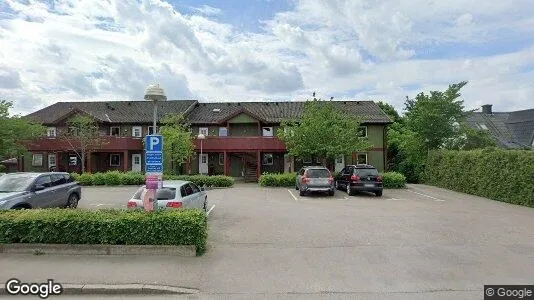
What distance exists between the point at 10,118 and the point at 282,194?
2328 cm

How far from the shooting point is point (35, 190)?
12.8 m

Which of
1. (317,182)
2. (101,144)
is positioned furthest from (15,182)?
(101,144)

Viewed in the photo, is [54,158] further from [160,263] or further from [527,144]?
[527,144]

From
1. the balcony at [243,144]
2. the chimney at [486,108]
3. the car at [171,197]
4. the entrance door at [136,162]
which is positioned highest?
the chimney at [486,108]

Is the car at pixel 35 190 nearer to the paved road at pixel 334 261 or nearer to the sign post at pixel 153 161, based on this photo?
the paved road at pixel 334 261

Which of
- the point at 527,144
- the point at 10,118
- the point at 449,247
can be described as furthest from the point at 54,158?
the point at 527,144

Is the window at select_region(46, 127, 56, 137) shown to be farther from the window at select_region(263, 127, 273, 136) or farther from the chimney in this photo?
the chimney

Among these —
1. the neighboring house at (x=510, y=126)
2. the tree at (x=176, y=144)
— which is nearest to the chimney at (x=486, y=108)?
the neighboring house at (x=510, y=126)

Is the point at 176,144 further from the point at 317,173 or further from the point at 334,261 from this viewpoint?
the point at 334,261

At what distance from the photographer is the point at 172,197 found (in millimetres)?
10852

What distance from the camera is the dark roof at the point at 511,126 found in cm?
4706

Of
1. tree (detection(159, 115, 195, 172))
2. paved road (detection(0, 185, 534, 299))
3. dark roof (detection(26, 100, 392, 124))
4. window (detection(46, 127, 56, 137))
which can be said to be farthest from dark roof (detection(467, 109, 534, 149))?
window (detection(46, 127, 56, 137))

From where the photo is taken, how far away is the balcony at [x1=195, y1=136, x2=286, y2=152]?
33.2 m

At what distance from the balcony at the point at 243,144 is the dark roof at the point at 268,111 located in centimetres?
366
